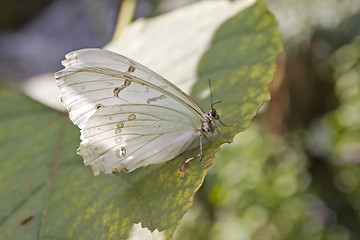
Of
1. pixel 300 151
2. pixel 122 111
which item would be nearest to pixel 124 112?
pixel 122 111

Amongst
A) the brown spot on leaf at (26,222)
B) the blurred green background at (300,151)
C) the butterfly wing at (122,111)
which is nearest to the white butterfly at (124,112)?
the butterfly wing at (122,111)

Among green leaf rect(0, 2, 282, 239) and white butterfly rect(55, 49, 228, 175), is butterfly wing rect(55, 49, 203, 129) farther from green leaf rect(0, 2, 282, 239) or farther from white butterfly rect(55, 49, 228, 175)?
green leaf rect(0, 2, 282, 239)

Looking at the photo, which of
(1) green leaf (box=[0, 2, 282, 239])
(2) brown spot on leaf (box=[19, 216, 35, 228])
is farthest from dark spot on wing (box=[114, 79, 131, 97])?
(2) brown spot on leaf (box=[19, 216, 35, 228])

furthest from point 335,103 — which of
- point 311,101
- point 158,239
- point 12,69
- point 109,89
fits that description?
point 12,69

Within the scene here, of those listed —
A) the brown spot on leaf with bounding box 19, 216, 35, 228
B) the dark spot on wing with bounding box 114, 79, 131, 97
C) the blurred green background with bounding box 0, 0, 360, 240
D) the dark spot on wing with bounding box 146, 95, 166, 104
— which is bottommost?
the blurred green background with bounding box 0, 0, 360, 240

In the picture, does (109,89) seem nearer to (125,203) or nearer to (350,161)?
(125,203)

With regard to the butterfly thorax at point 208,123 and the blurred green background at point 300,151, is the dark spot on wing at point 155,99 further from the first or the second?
the blurred green background at point 300,151

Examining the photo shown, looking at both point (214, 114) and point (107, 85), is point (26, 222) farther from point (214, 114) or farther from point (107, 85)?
point (214, 114)

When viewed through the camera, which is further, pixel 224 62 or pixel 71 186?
pixel 224 62
